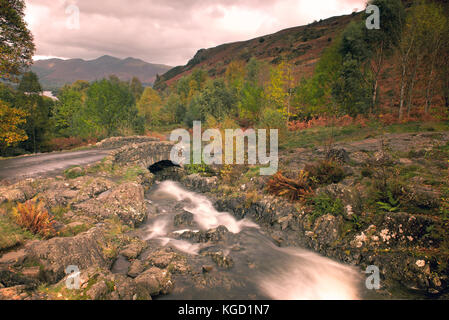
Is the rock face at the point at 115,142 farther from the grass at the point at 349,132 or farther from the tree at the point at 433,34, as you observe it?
the tree at the point at 433,34

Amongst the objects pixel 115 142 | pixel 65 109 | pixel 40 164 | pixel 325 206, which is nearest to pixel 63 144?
pixel 115 142

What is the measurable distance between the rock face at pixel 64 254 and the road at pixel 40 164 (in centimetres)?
767

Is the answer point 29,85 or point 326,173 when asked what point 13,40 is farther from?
point 29,85

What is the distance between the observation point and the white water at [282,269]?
9.05 metres

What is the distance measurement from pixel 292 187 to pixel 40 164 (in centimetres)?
1756

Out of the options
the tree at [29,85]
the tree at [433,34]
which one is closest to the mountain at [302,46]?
the tree at [433,34]

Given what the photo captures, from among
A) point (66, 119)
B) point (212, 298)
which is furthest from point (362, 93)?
point (66, 119)

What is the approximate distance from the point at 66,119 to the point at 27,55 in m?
38.1

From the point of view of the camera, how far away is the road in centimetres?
1385

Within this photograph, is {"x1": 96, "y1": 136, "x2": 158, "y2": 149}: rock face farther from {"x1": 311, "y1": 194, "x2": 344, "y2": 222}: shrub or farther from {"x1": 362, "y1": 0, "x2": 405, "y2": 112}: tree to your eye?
{"x1": 362, "y1": 0, "x2": 405, "y2": 112}: tree

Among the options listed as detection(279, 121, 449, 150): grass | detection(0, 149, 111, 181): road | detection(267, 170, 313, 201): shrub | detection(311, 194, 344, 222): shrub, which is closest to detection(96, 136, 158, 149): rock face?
detection(0, 149, 111, 181): road

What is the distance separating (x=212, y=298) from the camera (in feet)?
27.2

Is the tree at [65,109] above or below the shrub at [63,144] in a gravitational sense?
above

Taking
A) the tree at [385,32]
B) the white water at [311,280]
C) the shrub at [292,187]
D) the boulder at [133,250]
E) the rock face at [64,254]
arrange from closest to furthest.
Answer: the rock face at [64,254] → the white water at [311,280] → the boulder at [133,250] → the shrub at [292,187] → the tree at [385,32]
